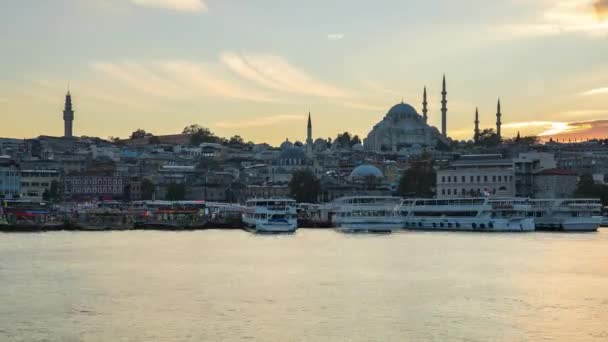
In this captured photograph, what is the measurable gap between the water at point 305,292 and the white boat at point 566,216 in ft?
47.9

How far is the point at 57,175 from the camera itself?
387 feet

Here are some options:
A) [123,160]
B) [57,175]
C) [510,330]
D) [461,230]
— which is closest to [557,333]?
[510,330]

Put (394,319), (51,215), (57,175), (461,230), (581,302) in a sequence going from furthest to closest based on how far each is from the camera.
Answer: (57,175) < (51,215) < (461,230) < (581,302) < (394,319)

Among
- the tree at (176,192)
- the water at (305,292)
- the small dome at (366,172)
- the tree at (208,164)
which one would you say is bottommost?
the water at (305,292)

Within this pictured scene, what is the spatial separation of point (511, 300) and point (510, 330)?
5.48 meters

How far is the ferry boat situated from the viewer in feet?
230

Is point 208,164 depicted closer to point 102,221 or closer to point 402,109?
point 402,109

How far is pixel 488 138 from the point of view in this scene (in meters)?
150

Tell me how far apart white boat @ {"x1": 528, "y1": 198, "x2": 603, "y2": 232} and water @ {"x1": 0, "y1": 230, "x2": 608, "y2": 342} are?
14586mm

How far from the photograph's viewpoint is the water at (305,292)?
91.7ft

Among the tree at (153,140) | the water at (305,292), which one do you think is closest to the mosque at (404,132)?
the tree at (153,140)

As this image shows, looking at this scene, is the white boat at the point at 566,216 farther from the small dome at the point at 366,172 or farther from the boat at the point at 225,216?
the small dome at the point at 366,172

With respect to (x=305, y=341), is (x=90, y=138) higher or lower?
higher

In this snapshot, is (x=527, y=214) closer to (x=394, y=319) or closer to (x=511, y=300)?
(x=511, y=300)
